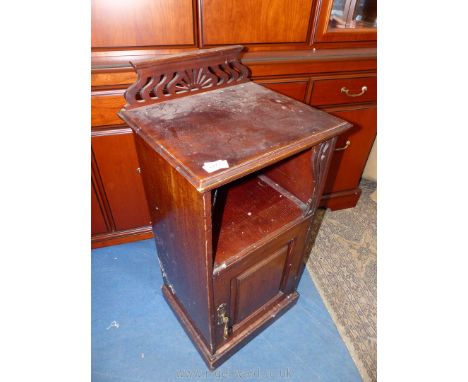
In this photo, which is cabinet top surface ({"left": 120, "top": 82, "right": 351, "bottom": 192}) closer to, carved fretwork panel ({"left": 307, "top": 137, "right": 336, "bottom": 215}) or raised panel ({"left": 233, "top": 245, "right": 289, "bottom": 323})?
carved fretwork panel ({"left": 307, "top": 137, "right": 336, "bottom": 215})

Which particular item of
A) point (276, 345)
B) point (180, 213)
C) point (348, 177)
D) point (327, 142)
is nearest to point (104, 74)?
point (180, 213)

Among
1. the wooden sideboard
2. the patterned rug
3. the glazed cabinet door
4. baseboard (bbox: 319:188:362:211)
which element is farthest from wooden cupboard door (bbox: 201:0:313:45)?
the patterned rug

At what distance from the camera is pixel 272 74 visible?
1.31 m

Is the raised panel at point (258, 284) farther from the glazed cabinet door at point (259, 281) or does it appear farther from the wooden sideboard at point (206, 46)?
the wooden sideboard at point (206, 46)

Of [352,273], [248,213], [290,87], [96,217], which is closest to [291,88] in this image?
[290,87]

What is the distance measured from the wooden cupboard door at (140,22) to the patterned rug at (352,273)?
1333mm

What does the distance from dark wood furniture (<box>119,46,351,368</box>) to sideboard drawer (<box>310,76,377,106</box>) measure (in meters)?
0.49

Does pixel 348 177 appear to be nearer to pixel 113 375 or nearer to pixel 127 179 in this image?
pixel 127 179

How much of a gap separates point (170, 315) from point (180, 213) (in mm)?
773

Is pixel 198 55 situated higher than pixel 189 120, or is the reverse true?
pixel 198 55

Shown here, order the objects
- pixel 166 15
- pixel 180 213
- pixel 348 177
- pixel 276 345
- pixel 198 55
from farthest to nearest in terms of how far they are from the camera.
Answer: pixel 348 177 < pixel 276 345 < pixel 166 15 < pixel 198 55 < pixel 180 213

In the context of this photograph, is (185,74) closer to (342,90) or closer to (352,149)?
(342,90)

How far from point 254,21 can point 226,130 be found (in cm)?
63

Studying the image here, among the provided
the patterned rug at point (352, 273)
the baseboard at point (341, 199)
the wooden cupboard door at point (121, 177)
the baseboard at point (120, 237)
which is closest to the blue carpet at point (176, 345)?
the patterned rug at point (352, 273)
